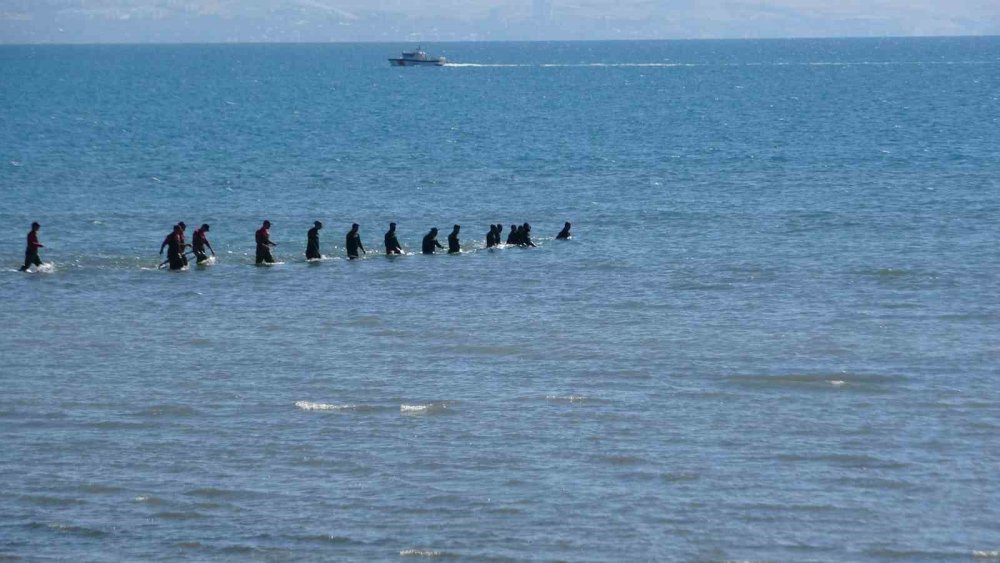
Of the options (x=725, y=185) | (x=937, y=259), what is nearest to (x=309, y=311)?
(x=937, y=259)

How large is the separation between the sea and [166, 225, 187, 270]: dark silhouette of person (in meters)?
0.45

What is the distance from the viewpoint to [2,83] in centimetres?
16238

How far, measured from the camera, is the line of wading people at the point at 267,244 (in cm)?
3453

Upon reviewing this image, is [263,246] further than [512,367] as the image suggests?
Yes

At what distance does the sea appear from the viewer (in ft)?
55.0

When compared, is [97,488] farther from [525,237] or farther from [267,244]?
[525,237]

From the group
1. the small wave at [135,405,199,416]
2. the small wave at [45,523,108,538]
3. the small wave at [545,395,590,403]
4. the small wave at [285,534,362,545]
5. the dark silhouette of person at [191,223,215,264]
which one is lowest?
the small wave at [45,523,108,538]

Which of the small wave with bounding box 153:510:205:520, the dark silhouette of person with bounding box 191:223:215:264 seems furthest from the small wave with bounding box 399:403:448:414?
the dark silhouette of person with bounding box 191:223:215:264

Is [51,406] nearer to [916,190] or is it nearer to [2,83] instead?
[916,190]

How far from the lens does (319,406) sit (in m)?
21.8

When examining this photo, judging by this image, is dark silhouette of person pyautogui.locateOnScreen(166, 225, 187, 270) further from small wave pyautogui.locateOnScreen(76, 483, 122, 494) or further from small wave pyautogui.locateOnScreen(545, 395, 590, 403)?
small wave pyautogui.locateOnScreen(76, 483, 122, 494)

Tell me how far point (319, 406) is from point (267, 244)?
14494mm

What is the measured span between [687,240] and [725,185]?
1416cm

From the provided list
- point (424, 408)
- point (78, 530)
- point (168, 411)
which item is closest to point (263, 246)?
point (168, 411)
